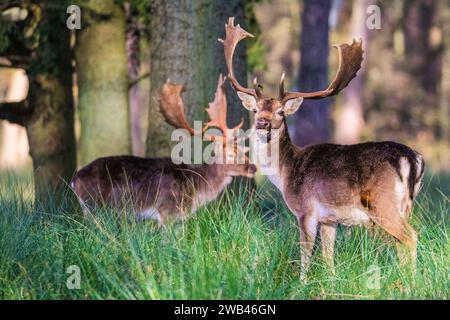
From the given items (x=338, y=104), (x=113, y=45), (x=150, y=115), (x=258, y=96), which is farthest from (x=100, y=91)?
(x=338, y=104)

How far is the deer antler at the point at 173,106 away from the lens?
10359 mm

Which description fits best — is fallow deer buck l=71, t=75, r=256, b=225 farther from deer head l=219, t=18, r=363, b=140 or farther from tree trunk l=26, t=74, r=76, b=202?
tree trunk l=26, t=74, r=76, b=202

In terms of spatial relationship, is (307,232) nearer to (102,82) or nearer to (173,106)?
(173,106)

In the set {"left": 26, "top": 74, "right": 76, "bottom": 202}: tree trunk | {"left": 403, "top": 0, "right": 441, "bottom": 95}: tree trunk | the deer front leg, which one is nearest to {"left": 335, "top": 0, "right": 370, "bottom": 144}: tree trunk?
{"left": 403, "top": 0, "right": 441, "bottom": 95}: tree trunk

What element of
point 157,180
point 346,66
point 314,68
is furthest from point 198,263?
point 314,68

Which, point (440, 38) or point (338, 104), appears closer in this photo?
point (338, 104)

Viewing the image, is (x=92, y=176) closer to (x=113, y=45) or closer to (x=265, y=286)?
(x=113, y=45)

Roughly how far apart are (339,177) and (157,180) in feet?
8.75

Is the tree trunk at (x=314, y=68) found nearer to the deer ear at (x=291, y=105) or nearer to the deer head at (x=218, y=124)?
the deer head at (x=218, y=124)

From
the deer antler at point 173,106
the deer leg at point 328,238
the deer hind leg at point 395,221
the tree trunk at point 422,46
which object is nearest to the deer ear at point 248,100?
the deer leg at point 328,238

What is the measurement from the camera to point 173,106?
10.4 meters

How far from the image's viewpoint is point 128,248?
7.25 metres

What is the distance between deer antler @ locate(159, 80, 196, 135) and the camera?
34.0ft

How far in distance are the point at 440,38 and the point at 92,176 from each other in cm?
3026
